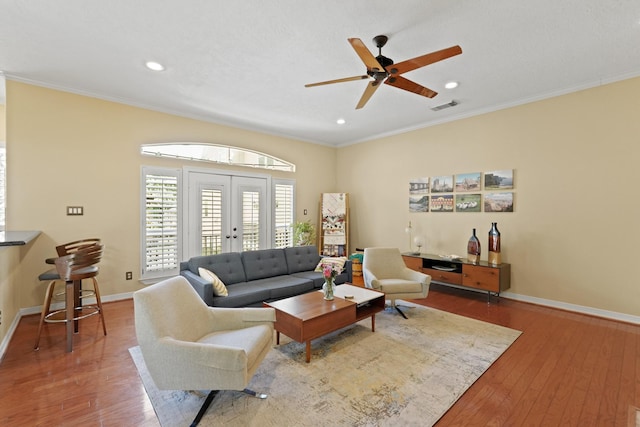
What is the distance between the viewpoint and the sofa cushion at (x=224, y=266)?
12.7ft

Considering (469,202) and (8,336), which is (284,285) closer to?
(8,336)

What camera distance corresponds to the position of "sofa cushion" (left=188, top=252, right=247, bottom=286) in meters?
3.87

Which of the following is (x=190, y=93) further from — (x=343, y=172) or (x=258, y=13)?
(x=343, y=172)

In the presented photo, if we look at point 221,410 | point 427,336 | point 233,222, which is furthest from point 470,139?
point 221,410

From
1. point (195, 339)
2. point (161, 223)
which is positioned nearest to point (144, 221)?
point (161, 223)

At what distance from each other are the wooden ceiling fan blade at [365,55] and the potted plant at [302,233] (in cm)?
418

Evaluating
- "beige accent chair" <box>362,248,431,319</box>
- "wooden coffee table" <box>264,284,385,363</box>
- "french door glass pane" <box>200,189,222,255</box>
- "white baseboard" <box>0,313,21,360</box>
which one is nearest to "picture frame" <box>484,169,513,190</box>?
"beige accent chair" <box>362,248,431,319</box>

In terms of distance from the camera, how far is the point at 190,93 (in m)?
4.29

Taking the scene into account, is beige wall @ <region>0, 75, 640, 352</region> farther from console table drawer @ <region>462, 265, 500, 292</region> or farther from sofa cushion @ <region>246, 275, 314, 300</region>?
sofa cushion @ <region>246, 275, 314, 300</region>

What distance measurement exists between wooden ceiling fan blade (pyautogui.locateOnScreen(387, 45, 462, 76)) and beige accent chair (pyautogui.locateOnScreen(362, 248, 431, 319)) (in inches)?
104

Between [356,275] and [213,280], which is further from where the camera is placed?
[356,275]

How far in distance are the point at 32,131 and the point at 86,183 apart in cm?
89

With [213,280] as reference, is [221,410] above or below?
below

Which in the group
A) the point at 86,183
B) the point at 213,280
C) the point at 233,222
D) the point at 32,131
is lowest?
the point at 213,280
